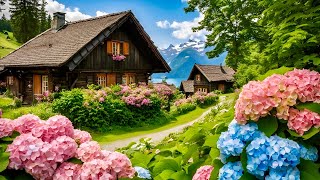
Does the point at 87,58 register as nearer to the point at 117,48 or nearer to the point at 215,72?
the point at 117,48

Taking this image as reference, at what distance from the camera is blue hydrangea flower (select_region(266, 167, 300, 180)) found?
251 cm

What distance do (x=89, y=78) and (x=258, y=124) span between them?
23.8 metres

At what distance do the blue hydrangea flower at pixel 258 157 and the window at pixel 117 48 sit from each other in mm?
24707

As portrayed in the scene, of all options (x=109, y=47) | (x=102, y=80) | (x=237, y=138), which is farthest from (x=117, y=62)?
(x=237, y=138)

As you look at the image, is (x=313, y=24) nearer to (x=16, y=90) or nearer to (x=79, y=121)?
(x=79, y=121)

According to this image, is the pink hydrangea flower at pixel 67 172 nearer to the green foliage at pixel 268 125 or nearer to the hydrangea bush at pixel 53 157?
the hydrangea bush at pixel 53 157

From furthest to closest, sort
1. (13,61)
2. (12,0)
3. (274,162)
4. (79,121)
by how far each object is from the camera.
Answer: (12,0), (13,61), (79,121), (274,162)

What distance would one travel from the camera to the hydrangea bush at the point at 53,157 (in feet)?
9.23

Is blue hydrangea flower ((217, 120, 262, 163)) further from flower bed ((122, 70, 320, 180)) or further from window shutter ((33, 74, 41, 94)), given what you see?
window shutter ((33, 74, 41, 94))

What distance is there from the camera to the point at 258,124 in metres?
2.75

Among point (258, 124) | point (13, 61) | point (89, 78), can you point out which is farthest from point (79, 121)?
point (258, 124)

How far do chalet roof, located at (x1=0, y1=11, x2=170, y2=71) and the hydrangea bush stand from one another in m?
19.4

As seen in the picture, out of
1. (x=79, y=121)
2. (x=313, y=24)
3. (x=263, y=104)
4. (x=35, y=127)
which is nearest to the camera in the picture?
(x=263, y=104)

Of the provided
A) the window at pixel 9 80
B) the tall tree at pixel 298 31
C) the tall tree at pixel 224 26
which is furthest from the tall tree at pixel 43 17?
the tall tree at pixel 298 31
